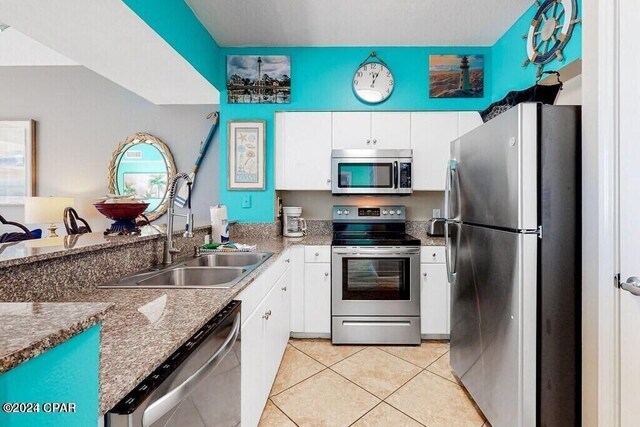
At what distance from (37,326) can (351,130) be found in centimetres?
269

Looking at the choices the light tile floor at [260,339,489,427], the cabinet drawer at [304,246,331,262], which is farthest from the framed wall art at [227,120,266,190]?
the light tile floor at [260,339,489,427]

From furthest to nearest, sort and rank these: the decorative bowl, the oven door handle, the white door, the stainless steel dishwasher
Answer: the oven door handle
the decorative bowl
the white door
the stainless steel dishwasher

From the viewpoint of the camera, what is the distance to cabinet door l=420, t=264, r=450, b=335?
2543 mm

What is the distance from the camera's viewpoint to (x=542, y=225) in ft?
4.27

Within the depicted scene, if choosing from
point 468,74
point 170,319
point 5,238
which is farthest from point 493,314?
point 5,238

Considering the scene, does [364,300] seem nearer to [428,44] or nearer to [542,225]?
[542,225]

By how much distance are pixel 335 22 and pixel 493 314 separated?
2.42 metres

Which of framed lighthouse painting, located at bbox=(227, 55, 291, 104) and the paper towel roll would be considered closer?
the paper towel roll

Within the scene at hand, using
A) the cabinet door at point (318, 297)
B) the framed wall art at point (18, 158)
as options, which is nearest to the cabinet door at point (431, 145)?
the cabinet door at point (318, 297)

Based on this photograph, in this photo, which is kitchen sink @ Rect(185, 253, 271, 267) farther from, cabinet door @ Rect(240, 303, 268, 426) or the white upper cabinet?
the white upper cabinet

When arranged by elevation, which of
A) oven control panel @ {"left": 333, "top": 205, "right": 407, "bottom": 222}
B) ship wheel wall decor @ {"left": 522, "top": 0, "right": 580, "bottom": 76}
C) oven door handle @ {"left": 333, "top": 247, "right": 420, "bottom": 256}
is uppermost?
ship wheel wall decor @ {"left": 522, "top": 0, "right": 580, "bottom": 76}

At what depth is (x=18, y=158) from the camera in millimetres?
3438

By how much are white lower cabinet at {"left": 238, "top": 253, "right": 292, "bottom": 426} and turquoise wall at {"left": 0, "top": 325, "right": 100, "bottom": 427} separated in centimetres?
81

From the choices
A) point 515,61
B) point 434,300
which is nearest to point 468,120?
point 515,61
